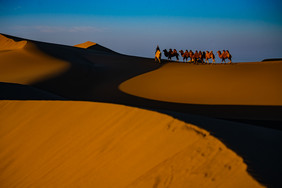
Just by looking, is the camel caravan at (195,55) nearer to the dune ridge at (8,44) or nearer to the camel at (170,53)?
the camel at (170,53)

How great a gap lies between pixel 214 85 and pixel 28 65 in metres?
13.3

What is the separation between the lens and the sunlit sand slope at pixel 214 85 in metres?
14.2

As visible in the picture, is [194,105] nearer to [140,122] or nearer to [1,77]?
[140,122]

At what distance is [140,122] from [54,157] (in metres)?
1.87

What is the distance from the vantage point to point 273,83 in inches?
614

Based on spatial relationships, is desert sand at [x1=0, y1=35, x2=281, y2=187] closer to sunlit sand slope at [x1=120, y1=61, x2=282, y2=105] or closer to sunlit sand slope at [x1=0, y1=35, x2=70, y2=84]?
sunlit sand slope at [x1=120, y1=61, x2=282, y2=105]

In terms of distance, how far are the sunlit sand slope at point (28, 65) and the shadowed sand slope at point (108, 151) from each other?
11.0 metres

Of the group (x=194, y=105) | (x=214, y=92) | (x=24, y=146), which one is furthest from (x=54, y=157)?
(x=214, y=92)

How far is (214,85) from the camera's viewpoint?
16.4 metres

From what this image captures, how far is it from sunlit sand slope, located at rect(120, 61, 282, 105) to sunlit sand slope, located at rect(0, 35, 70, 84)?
5.41 metres

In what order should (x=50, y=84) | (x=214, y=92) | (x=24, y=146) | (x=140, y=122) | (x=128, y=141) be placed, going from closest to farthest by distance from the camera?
(x=128, y=141) → (x=140, y=122) → (x=24, y=146) → (x=214, y=92) → (x=50, y=84)

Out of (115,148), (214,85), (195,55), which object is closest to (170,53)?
(195,55)

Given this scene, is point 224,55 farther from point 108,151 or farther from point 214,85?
point 108,151

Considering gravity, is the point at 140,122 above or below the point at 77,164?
above
